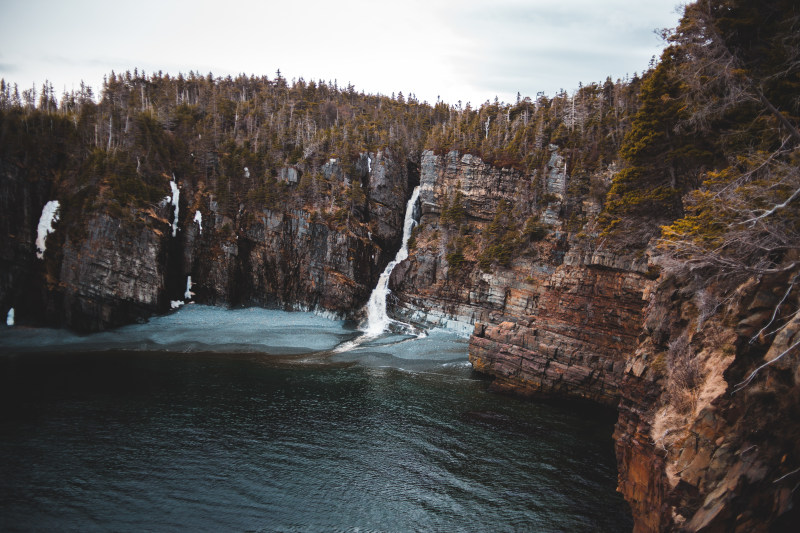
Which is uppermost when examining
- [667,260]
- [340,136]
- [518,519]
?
[340,136]

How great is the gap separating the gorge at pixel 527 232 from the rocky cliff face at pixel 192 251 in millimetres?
305

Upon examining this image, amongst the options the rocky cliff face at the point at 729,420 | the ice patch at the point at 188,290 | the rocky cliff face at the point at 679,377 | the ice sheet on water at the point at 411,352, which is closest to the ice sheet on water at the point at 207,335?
the ice patch at the point at 188,290

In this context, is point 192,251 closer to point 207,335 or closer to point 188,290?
point 188,290

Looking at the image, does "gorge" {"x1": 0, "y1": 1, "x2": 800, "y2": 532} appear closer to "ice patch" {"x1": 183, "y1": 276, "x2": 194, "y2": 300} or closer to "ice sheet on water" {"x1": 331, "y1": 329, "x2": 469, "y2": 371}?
"ice patch" {"x1": 183, "y1": 276, "x2": 194, "y2": 300}

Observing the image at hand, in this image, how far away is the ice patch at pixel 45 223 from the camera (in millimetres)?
57750

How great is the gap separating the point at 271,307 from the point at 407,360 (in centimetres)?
3064

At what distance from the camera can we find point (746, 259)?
14.2 metres

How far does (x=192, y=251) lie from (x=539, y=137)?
197 feet

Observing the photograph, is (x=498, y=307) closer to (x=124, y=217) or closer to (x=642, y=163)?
(x=642, y=163)

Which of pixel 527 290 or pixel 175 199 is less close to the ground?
pixel 175 199

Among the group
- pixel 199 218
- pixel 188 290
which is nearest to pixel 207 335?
pixel 188 290

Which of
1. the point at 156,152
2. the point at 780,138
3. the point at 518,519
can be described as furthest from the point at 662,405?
the point at 156,152

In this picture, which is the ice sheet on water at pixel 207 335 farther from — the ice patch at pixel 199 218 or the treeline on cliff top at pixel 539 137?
the treeline on cliff top at pixel 539 137

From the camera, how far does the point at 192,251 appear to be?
6750 centimetres
